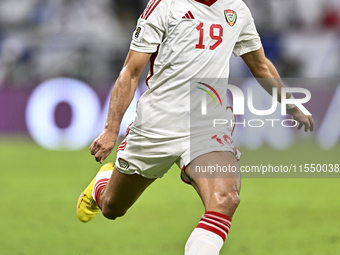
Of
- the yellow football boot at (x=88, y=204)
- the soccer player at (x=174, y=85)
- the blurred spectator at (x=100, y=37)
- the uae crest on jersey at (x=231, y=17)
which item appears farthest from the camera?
the blurred spectator at (x=100, y=37)

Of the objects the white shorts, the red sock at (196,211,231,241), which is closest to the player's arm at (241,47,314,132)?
the white shorts

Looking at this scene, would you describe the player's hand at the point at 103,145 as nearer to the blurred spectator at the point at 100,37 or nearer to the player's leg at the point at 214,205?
the player's leg at the point at 214,205

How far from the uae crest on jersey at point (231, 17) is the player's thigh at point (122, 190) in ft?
3.83

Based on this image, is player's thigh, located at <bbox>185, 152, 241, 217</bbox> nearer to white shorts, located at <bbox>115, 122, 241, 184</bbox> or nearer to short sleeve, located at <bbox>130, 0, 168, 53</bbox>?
white shorts, located at <bbox>115, 122, 241, 184</bbox>

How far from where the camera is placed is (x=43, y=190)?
755cm

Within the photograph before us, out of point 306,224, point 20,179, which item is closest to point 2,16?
point 20,179

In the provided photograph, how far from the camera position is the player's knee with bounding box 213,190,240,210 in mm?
3045

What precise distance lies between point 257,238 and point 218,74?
210 cm

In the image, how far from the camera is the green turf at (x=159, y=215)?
188 inches

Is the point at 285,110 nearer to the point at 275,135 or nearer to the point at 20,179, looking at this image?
the point at 20,179

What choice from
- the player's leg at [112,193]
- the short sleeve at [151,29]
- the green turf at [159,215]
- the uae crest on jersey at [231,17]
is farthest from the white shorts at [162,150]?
the green turf at [159,215]

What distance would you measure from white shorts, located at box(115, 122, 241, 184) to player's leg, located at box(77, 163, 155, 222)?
107 millimetres

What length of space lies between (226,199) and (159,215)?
325cm

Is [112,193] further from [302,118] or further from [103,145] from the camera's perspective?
[302,118]
